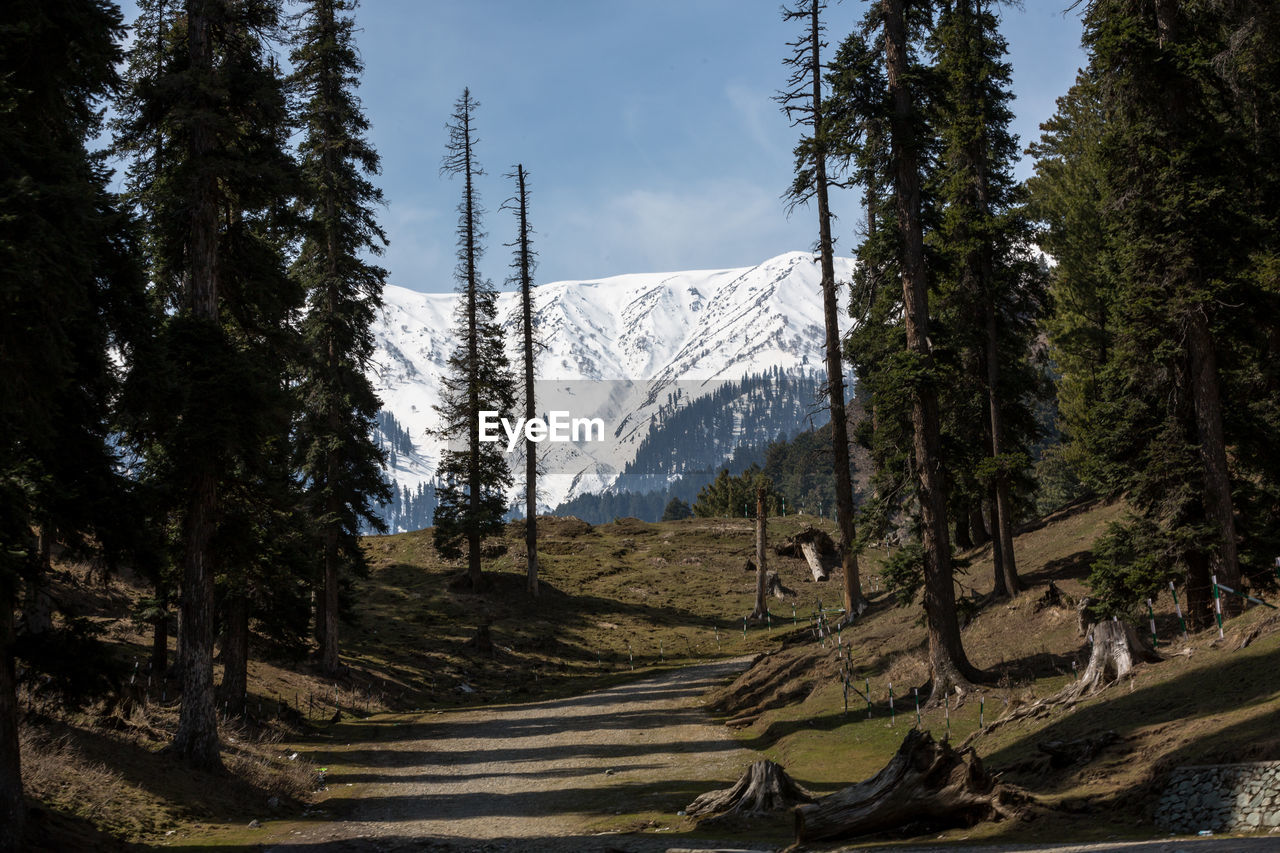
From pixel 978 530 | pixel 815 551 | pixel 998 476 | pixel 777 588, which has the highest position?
pixel 998 476

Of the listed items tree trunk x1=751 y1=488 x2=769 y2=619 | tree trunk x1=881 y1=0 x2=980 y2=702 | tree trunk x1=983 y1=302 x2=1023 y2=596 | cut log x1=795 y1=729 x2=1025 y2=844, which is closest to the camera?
cut log x1=795 y1=729 x2=1025 y2=844

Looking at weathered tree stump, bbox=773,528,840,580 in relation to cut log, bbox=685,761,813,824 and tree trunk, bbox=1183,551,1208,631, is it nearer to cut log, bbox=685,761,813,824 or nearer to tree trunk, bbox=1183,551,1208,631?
tree trunk, bbox=1183,551,1208,631

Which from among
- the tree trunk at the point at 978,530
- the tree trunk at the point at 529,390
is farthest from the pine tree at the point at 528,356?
the tree trunk at the point at 978,530

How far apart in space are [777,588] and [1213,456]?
120ft

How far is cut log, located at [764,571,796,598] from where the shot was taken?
52.8 meters

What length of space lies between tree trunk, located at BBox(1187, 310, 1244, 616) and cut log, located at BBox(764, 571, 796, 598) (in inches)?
1402

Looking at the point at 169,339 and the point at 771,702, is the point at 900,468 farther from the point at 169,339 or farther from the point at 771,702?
the point at 169,339

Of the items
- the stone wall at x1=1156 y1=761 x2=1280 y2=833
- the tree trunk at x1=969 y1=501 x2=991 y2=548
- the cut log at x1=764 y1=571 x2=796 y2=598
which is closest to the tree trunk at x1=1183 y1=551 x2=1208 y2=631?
the stone wall at x1=1156 y1=761 x2=1280 y2=833

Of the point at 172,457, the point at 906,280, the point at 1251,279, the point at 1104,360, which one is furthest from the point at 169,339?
the point at 1104,360

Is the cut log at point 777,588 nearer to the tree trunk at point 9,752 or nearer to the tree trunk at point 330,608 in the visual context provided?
the tree trunk at point 330,608

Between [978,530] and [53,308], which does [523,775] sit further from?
[978,530]

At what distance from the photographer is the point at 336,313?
106 ft

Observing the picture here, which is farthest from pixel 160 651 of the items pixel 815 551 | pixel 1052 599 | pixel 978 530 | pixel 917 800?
pixel 815 551

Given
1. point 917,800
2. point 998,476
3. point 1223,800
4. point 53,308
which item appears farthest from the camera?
point 998,476
